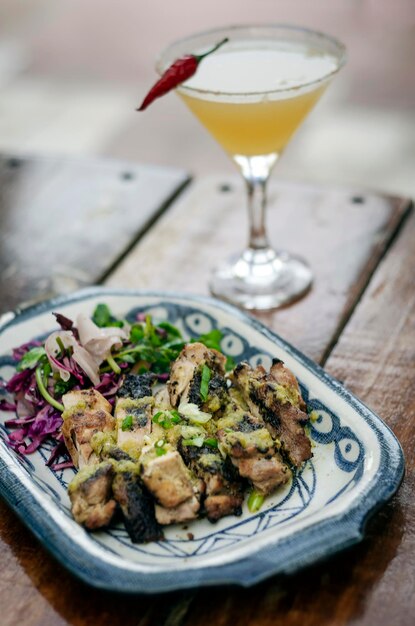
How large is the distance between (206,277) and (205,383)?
2.78ft

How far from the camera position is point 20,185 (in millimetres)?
3293

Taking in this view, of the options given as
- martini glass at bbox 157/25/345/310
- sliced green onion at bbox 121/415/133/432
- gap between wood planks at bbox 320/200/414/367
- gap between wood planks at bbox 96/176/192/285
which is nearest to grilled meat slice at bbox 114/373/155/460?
sliced green onion at bbox 121/415/133/432

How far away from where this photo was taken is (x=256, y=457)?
5.69 ft

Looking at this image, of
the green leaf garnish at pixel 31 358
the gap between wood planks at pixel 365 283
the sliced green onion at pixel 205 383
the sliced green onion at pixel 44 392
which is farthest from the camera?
the gap between wood planks at pixel 365 283

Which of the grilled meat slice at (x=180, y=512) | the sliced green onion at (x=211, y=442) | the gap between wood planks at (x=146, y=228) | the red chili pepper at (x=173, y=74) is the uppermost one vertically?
the red chili pepper at (x=173, y=74)

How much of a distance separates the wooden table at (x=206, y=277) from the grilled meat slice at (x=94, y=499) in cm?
11

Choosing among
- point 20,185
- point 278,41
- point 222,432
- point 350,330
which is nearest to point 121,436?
point 222,432

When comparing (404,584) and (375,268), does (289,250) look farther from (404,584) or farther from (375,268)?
(404,584)

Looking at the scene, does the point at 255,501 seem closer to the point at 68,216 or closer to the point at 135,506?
the point at 135,506

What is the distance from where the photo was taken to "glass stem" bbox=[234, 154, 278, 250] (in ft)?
8.80

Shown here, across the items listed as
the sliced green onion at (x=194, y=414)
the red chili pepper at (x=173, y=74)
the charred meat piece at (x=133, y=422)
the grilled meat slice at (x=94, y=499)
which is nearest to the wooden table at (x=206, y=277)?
the grilled meat slice at (x=94, y=499)

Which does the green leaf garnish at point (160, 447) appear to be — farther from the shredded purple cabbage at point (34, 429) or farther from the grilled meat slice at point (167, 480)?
the shredded purple cabbage at point (34, 429)

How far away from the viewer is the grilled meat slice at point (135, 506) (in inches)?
65.7

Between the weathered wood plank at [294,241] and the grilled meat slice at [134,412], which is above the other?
the grilled meat slice at [134,412]
